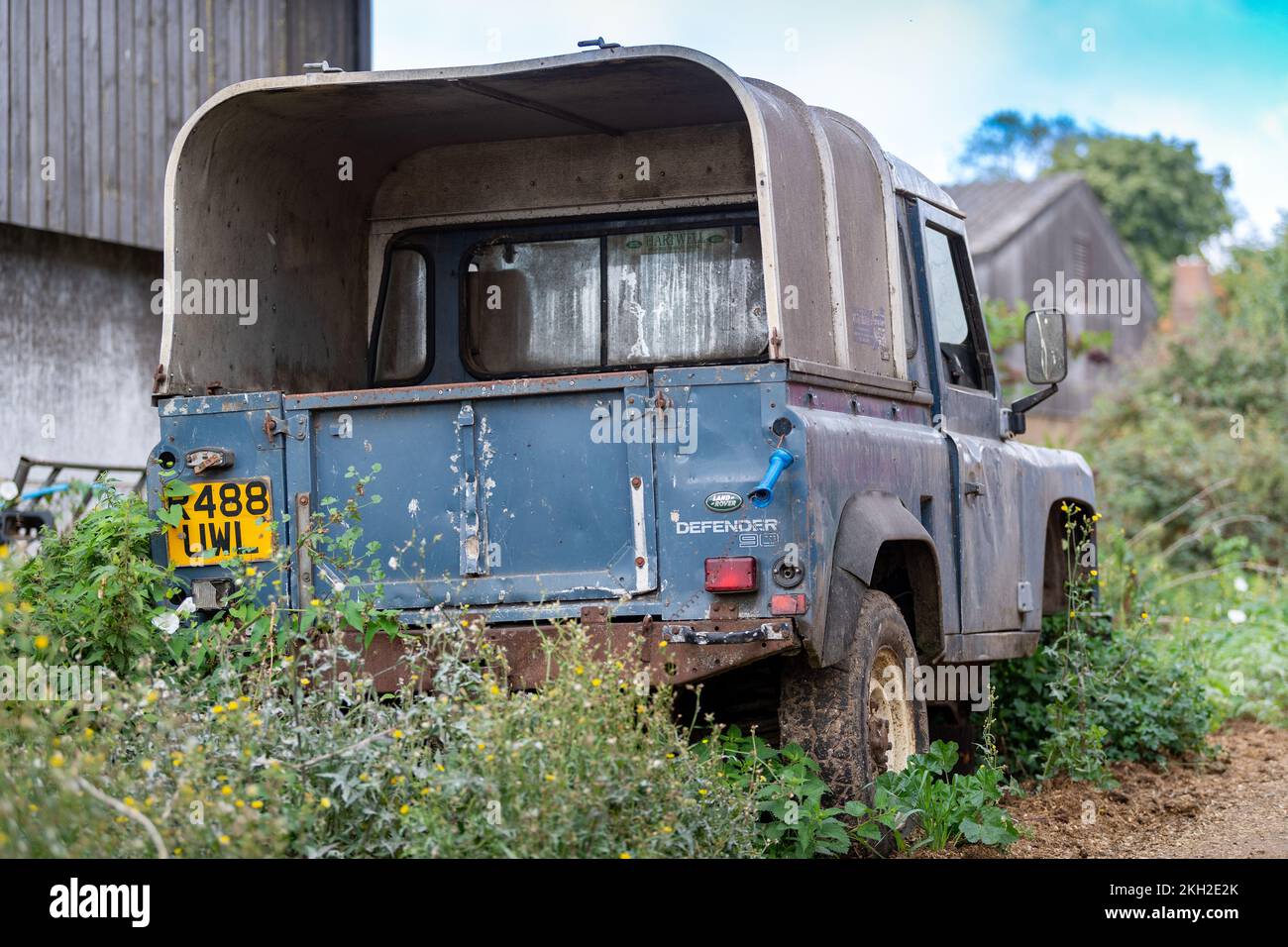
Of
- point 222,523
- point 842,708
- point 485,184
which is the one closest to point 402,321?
point 485,184

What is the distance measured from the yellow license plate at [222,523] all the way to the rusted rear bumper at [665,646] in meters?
0.63

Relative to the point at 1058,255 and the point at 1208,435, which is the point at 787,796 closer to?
the point at 1208,435

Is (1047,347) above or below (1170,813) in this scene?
above

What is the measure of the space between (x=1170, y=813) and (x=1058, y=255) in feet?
93.0

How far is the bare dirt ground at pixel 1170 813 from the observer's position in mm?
6688

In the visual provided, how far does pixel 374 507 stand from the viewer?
19.6 ft

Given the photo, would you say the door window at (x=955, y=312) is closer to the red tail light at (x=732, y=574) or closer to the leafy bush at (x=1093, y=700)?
the leafy bush at (x=1093, y=700)

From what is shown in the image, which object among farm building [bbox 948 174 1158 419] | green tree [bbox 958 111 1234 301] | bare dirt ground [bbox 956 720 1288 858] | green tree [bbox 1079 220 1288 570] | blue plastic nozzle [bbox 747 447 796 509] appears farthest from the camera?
green tree [bbox 958 111 1234 301]

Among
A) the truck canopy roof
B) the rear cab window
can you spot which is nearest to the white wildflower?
the truck canopy roof

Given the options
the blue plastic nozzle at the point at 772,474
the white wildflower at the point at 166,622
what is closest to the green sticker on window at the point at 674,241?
the blue plastic nozzle at the point at 772,474

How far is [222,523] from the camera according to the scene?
6027 millimetres

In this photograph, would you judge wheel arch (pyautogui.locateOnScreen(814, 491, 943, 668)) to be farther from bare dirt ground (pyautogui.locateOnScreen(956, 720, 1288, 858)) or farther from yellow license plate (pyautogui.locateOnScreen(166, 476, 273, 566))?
yellow license plate (pyautogui.locateOnScreen(166, 476, 273, 566))

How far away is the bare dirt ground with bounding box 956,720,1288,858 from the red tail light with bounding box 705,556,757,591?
1507mm

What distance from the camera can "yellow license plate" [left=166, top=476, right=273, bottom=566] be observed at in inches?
235
